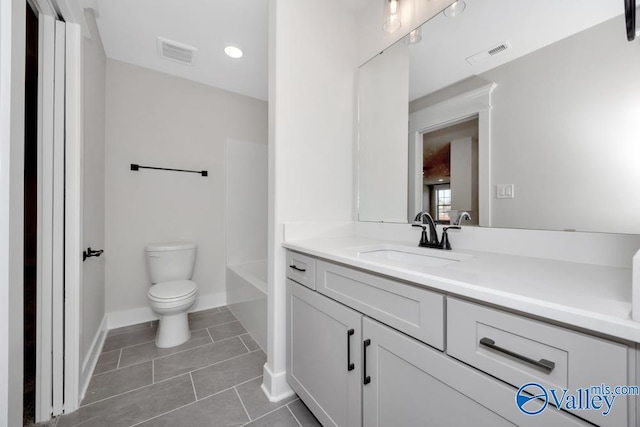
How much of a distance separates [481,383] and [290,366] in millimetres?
1037

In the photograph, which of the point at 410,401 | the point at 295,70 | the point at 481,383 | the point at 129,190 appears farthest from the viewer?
the point at 129,190

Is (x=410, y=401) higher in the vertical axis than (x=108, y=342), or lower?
higher

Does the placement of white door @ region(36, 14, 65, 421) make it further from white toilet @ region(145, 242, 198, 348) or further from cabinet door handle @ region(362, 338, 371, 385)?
cabinet door handle @ region(362, 338, 371, 385)

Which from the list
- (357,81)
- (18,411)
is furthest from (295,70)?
(18,411)

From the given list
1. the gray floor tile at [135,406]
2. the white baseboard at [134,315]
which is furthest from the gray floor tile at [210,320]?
the gray floor tile at [135,406]

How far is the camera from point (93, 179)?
1732mm

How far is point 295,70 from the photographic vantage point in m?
1.47

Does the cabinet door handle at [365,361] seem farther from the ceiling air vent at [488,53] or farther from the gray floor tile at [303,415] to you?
the ceiling air vent at [488,53]

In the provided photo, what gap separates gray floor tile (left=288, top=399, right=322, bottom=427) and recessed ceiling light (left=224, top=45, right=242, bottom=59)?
8.49ft

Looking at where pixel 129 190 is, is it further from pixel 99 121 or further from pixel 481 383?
pixel 481 383

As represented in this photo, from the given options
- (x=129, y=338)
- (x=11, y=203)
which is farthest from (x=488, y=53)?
(x=129, y=338)

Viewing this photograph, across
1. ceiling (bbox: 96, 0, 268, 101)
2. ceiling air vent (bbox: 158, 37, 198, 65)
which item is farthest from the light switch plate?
ceiling air vent (bbox: 158, 37, 198, 65)

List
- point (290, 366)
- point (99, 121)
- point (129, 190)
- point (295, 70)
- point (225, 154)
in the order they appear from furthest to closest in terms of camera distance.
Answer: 1. point (225, 154)
2. point (129, 190)
3. point (99, 121)
4. point (295, 70)
5. point (290, 366)

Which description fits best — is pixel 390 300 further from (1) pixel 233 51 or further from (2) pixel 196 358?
(1) pixel 233 51
